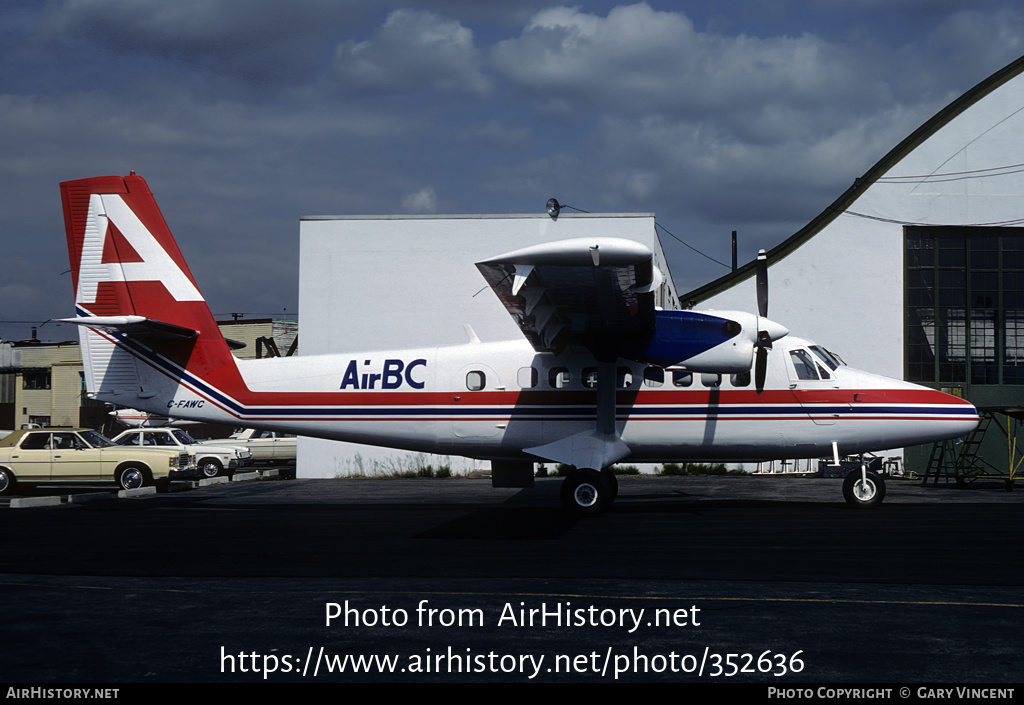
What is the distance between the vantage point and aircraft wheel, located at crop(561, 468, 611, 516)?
49.6ft

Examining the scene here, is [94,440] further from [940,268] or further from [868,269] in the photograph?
[940,268]

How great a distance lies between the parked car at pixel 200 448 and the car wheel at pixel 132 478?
5627 millimetres

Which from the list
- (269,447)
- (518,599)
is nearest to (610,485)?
(518,599)

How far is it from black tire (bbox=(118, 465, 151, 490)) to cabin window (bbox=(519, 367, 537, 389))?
36.7ft

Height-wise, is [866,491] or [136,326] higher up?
[136,326]

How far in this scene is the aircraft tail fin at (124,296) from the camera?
16.7 m

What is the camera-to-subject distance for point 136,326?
15.8m

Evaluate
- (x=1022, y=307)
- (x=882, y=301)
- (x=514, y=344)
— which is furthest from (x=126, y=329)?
(x=1022, y=307)

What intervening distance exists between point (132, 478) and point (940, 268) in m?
25.0

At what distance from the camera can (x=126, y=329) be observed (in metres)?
15.8

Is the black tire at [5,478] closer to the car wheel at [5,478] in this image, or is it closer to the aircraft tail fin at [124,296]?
the car wheel at [5,478]

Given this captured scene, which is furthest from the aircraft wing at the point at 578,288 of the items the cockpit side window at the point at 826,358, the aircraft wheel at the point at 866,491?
the aircraft wheel at the point at 866,491

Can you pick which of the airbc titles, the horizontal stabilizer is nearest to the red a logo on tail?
the horizontal stabilizer

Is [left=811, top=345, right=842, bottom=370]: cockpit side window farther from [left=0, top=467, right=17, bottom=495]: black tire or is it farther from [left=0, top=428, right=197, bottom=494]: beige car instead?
[left=0, top=467, right=17, bottom=495]: black tire
